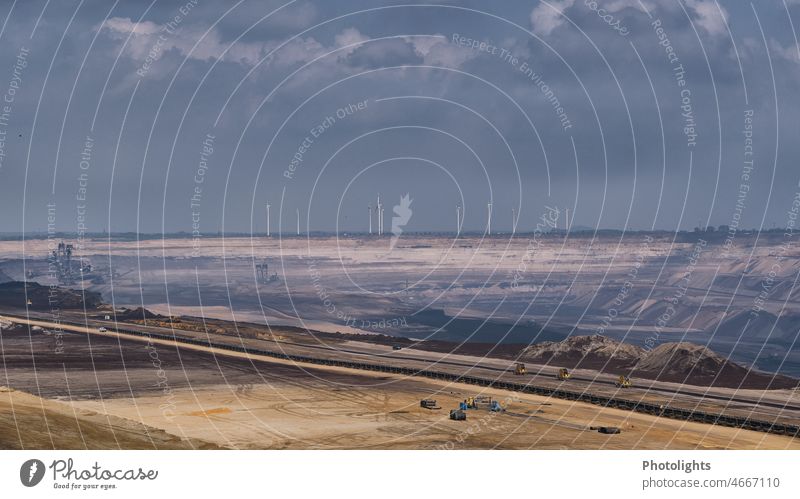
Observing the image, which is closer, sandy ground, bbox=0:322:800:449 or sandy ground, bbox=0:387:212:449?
sandy ground, bbox=0:387:212:449

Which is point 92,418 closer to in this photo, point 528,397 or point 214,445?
point 214,445

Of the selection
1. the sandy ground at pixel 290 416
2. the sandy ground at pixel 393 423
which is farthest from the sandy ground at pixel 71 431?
the sandy ground at pixel 393 423

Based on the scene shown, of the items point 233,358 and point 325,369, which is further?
point 233,358

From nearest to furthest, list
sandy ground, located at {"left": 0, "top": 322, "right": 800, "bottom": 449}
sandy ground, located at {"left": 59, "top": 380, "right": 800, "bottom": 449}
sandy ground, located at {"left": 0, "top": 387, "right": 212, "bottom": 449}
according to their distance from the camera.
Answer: sandy ground, located at {"left": 0, "top": 387, "right": 212, "bottom": 449}, sandy ground, located at {"left": 0, "top": 322, "right": 800, "bottom": 449}, sandy ground, located at {"left": 59, "top": 380, "right": 800, "bottom": 449}

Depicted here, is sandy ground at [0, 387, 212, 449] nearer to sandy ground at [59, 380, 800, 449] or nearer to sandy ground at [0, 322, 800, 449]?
sandy ground at [0, 322, 800, 449]

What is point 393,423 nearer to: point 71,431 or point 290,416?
point 290,416

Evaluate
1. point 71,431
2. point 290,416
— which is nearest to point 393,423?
point 290,416

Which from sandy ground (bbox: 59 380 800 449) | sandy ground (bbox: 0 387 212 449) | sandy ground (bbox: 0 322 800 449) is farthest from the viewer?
sandy ground (bbox: 59 380 800 449)

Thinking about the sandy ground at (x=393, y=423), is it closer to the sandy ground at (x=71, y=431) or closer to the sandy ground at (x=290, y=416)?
the sandy ground at (x=290, y=416)

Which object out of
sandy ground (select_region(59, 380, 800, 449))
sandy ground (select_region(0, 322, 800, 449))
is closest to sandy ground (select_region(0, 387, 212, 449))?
sandy ground (select_region(0, 322, 800, 449))

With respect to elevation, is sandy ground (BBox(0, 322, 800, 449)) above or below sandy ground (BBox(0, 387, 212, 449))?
below
